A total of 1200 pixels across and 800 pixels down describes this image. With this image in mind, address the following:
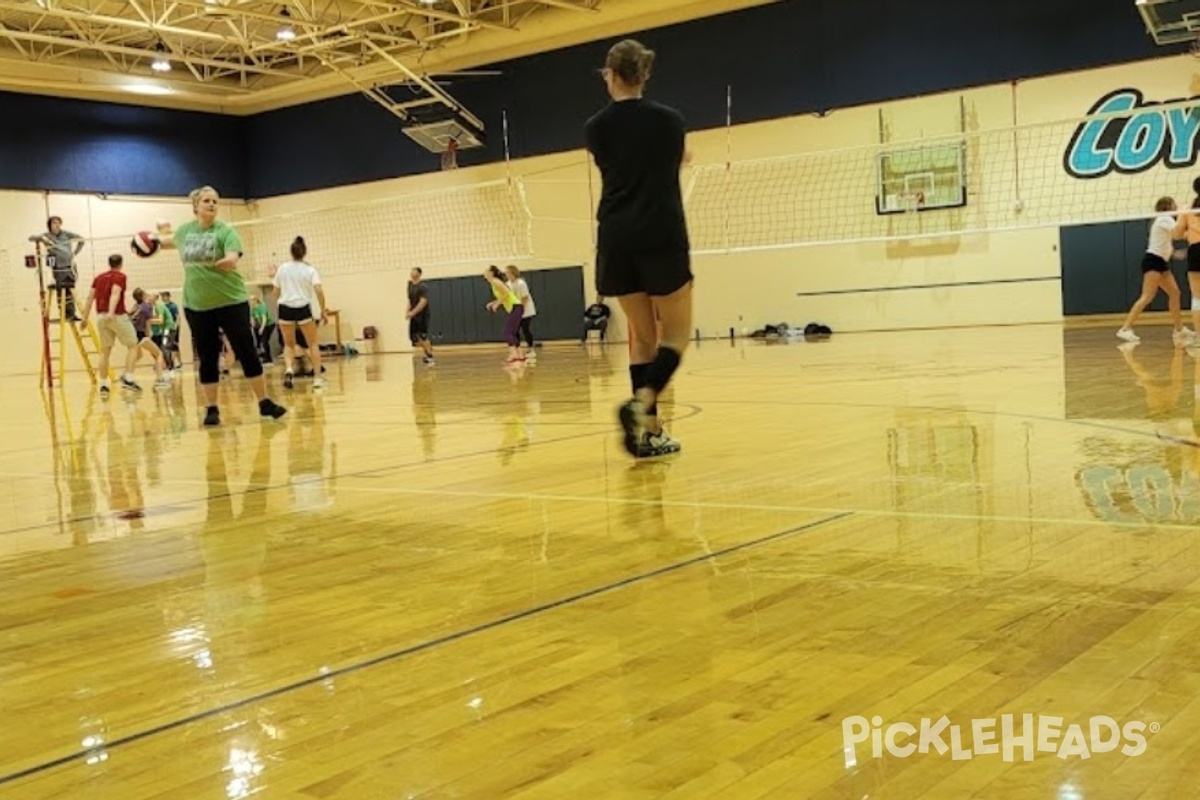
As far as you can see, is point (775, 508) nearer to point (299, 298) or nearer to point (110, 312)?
point (299, 298)

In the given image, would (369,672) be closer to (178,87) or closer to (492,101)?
(492,101)

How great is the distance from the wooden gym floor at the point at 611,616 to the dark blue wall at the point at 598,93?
14770 millimetres

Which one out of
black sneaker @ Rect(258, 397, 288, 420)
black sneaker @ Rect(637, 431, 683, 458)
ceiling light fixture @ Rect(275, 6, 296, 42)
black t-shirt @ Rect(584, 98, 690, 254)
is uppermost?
ceiling light fixture @ Rect(275, 6, 296, 42)

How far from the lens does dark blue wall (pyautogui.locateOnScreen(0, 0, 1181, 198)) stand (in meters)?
18.6

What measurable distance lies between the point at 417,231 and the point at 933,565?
24241 mm

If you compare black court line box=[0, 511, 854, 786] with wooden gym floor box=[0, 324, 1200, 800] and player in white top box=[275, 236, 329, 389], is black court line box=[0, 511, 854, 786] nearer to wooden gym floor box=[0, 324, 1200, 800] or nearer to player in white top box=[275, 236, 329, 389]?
wooden gym floor box=[0, 324, 1200, 800]

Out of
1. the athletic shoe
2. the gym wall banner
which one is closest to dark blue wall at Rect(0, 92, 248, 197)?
the gym wall banner

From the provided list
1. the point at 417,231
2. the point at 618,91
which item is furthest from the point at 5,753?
the point at 417,231

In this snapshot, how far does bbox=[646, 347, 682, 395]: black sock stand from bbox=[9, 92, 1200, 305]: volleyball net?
33.3ft

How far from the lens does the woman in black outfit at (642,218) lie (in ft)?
15.5

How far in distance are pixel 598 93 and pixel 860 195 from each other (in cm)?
575

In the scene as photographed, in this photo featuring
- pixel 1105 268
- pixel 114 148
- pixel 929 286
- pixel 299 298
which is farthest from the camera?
pixel 114 148

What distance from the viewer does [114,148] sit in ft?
82.4

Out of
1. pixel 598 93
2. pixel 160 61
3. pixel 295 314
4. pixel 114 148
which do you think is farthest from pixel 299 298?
pixel 114 148
